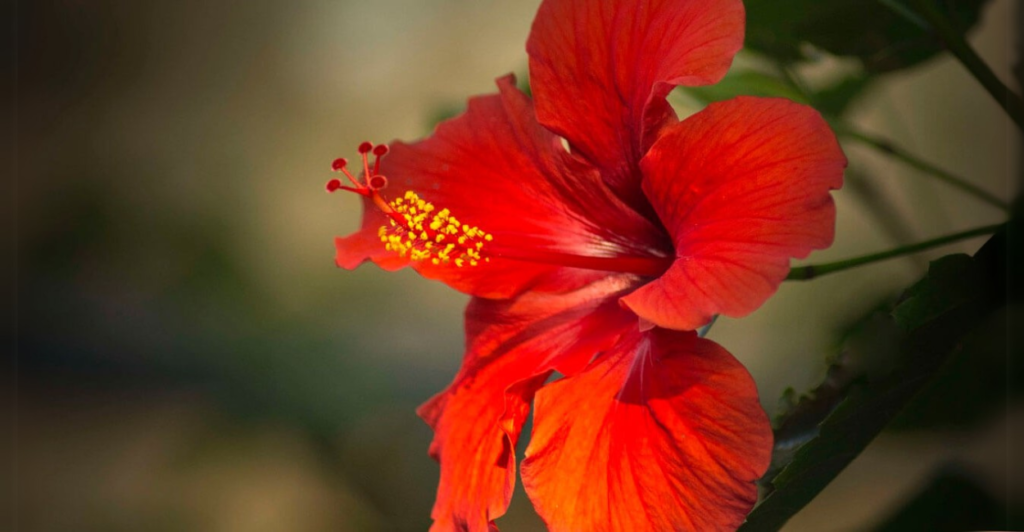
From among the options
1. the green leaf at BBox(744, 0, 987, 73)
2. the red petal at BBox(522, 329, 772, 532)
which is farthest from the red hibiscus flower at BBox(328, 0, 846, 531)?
the green leaf at BBox(744, 0, 987, 73)

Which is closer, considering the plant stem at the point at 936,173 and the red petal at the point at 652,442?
the red petal at the point at 652,442

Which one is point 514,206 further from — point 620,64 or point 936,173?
point 936,173

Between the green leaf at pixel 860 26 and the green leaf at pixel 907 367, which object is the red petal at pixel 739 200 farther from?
the green leaf at pixel 860 26

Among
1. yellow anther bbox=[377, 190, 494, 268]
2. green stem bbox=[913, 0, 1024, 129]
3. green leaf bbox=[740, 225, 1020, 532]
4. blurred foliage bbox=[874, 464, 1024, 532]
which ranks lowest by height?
blurred foliage bbox=[874, 464, 1024, 532]

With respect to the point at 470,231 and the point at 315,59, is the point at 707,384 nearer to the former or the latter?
the point at 470,231

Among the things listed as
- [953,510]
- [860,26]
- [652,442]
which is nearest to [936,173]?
[860,26]

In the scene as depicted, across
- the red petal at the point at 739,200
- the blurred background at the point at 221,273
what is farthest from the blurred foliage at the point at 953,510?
the blurred background at the point at 221,273

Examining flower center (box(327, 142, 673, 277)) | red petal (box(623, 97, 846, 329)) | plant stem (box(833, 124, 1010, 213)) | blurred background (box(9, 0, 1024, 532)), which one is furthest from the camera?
blurred background (box(9, 0, 1024, 532))

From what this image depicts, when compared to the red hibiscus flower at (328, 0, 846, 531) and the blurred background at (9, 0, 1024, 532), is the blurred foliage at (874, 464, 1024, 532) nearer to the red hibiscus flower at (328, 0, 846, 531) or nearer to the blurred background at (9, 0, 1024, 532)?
the red hibiscus flower at (328, 0, 846, 531)
